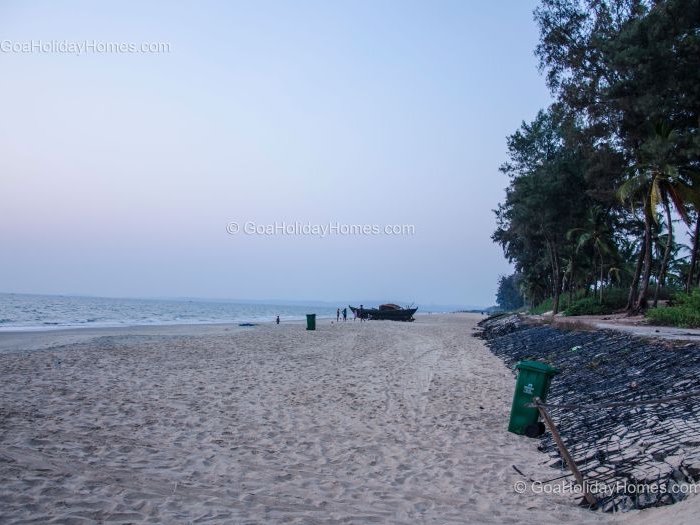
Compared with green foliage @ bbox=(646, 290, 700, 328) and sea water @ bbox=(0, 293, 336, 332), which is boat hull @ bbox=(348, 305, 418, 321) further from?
green foliage @ bbox=(646, 290, 700, 328)

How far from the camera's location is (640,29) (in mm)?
16344

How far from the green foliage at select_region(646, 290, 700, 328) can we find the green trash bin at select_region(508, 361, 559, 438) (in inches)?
452

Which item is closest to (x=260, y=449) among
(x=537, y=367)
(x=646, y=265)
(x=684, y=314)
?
(x=537, y=367)

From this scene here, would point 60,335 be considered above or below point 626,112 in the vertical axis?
below

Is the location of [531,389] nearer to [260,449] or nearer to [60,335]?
[260,449]

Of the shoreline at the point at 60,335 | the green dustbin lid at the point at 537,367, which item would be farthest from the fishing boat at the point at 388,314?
the green dustbin lid at the point at 537,367

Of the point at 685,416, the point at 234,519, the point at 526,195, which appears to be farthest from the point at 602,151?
the point at 234,519

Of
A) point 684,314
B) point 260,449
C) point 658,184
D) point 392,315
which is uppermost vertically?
point 658,184

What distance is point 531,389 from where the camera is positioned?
749cm

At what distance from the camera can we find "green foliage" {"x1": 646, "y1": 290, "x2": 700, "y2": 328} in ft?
53.8

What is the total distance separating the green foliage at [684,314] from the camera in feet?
53.8

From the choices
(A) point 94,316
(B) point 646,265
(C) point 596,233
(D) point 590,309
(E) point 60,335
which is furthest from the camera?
(A) point 94,316

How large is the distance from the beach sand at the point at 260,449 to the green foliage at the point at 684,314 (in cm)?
751

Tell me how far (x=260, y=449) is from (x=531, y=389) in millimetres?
3862
